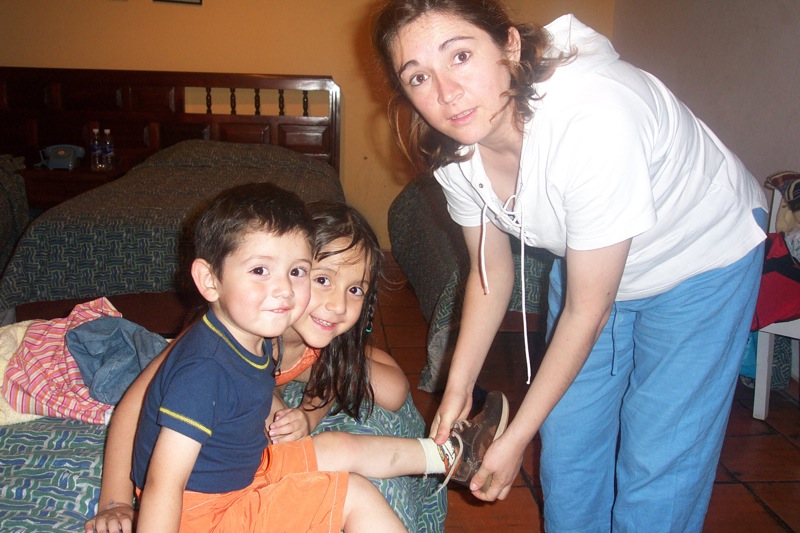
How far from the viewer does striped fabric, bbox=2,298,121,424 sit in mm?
1254

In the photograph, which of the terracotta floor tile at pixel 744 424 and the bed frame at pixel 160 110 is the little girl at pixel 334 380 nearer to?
the terracotta floor tile at pixel 744 424

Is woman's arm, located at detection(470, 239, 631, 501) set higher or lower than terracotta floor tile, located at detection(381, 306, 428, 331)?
higher

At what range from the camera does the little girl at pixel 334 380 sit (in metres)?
1.06

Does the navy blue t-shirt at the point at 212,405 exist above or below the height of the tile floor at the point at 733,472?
above

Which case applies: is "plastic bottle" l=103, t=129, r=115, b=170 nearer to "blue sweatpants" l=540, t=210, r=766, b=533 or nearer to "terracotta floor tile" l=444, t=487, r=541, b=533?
"terracotta floor tile" l=444, t=487, r=541, b=533

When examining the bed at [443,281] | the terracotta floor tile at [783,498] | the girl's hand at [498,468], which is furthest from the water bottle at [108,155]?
the terracotta floor tile at [783,498]

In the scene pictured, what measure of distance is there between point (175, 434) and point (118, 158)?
3217 millimetres

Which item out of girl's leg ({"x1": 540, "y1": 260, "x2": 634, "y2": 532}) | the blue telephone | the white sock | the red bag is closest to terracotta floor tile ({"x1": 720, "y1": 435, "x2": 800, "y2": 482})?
the red bag

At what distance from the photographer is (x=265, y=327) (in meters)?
0.97

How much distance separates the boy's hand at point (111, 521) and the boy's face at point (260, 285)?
0.33 m

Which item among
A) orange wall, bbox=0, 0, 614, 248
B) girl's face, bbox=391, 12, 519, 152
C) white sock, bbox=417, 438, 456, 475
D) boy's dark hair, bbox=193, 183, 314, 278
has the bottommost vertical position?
white sock, bbox=417, 438, 456, 475

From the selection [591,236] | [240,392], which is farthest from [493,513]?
[591,236]

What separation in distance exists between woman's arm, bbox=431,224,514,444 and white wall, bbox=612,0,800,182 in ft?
5.45

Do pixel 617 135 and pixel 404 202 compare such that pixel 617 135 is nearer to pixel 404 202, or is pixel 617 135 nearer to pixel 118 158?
pixel 404 202
